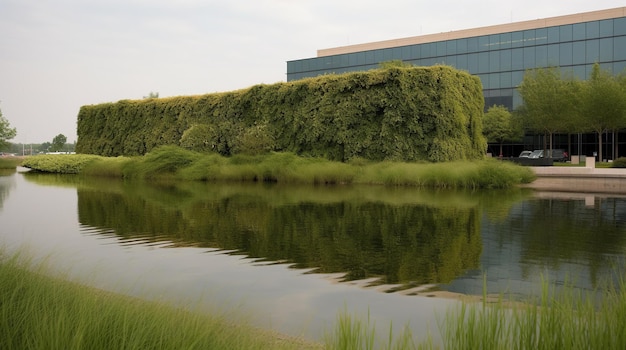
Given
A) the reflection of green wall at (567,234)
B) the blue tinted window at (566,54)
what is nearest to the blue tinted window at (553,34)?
the blue tinted window at (566,54)

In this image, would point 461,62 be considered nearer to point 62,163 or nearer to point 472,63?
point 472,63

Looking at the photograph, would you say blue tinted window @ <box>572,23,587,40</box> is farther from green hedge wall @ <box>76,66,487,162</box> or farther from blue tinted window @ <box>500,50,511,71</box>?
green hedge wall @ <box>76,66,487,162</box>

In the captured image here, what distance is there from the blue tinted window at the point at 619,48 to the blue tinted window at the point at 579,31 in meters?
2.96

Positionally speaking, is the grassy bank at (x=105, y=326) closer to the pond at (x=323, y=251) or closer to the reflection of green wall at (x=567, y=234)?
the pond at (x=323, y=251)

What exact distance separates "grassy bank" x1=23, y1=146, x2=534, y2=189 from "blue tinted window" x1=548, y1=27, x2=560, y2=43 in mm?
37791

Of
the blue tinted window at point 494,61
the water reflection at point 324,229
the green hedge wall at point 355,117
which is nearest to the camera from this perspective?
the water reflection at point 324,229

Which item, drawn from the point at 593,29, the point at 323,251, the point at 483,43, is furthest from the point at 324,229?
the point at 483,43

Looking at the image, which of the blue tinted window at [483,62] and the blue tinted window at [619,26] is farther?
the blue tinted window at [483,62]

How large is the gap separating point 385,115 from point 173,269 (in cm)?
2004

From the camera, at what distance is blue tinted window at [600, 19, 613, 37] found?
51125mm

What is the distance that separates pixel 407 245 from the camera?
26.9ft

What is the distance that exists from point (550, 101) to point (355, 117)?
1998 centimetres

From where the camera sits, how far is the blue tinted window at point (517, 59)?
56656mm

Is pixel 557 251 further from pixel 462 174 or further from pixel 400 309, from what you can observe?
pixel 462 174
